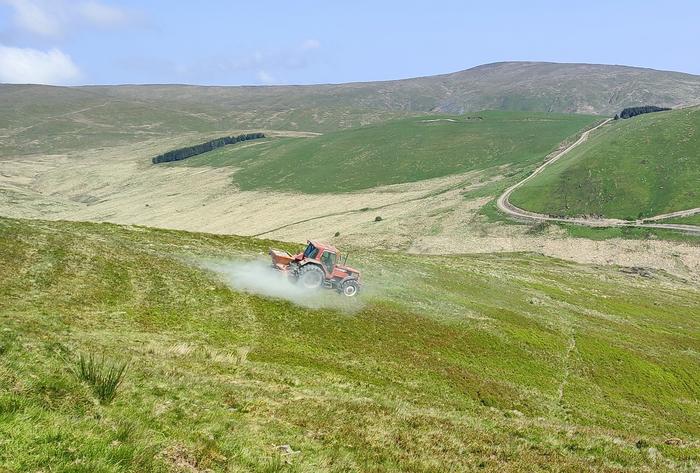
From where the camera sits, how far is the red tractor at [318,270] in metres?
36.1

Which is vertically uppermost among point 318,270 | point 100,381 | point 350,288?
point 100,381

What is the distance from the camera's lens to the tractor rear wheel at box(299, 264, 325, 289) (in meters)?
36.0

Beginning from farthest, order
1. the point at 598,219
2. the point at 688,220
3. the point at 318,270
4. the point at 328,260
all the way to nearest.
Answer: the point at 598,219 < the point at 688,220 < the point at 328,260 < the point at 318,270

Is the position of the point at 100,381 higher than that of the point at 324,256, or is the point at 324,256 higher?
the point at 100,381

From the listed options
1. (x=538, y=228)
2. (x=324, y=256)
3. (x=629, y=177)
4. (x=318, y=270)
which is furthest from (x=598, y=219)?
(x=318, y=270)

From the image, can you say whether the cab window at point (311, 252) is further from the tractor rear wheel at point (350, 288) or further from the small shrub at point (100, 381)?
the small shrub at point (100, 381)

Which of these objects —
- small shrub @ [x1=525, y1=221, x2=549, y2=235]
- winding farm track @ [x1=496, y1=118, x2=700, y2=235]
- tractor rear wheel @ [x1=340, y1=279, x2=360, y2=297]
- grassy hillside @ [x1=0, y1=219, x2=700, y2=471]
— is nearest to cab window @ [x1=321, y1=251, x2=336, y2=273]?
tractor rear wheel @ [x1=340, y1=279, x2=360, y2=297]

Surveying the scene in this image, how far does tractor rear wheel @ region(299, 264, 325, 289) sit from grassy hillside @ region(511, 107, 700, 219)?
103 meters

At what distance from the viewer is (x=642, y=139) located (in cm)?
15350

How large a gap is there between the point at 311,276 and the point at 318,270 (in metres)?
0.66

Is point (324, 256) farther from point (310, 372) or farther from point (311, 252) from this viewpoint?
point (310, 372)

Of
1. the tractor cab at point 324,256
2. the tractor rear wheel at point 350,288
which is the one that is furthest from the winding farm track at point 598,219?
the tractor cab at point 324,256

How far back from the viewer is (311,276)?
36.3 metres

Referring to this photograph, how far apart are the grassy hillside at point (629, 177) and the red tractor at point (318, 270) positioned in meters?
101
